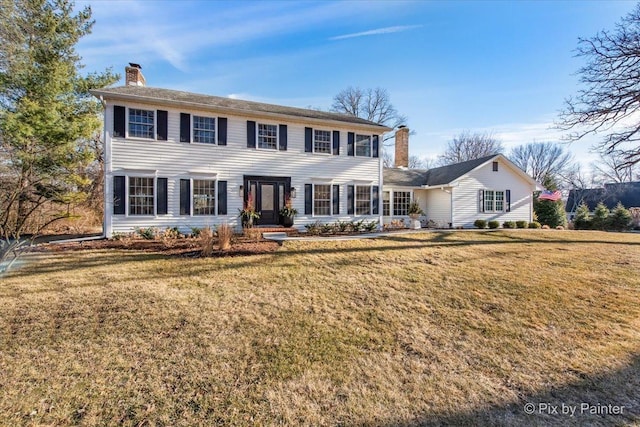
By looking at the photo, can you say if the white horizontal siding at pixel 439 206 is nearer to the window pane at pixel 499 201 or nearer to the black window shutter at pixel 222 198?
the window pane at pixel 499 201

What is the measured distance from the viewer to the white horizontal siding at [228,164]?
36.5 feet

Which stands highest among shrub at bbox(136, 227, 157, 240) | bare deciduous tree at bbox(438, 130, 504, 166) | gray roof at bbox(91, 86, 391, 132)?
bare deciduous tree at bbox(438, 130, 504, 166)

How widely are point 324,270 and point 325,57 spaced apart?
1261 cm

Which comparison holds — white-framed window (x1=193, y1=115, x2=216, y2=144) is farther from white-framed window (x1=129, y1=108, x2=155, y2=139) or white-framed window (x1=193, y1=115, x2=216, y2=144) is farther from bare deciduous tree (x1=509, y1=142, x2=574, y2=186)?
bare deciduous tree (x1=509, y1=142, x2=574, y2=186)

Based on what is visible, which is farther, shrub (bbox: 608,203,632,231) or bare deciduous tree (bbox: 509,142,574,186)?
bare deciduous tree (bbox: 509,142,574,186)

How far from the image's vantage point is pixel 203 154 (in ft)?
40.1

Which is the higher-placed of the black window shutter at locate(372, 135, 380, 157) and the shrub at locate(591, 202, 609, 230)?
the black window shutter at locate(372, 135, 380, 157)

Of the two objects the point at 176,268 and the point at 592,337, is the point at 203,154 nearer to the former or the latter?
the point at 176,268

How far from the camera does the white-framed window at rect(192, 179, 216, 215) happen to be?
12.1m

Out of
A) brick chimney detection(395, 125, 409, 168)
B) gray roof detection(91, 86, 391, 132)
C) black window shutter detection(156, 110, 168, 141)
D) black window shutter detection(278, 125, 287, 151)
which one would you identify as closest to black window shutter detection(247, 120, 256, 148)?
gray roof detection(91, 86, 391, 132)

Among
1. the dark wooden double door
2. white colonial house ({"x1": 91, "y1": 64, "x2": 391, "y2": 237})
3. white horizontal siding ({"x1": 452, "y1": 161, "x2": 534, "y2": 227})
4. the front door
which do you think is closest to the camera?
white colonial house ({"x1": 91, "y1": 64, "x2": 391, "y2": 237})

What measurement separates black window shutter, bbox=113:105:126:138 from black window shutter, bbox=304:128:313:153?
23.6 feet

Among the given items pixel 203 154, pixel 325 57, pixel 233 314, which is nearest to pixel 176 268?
pixel 233 314

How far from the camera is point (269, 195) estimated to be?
13.5m
